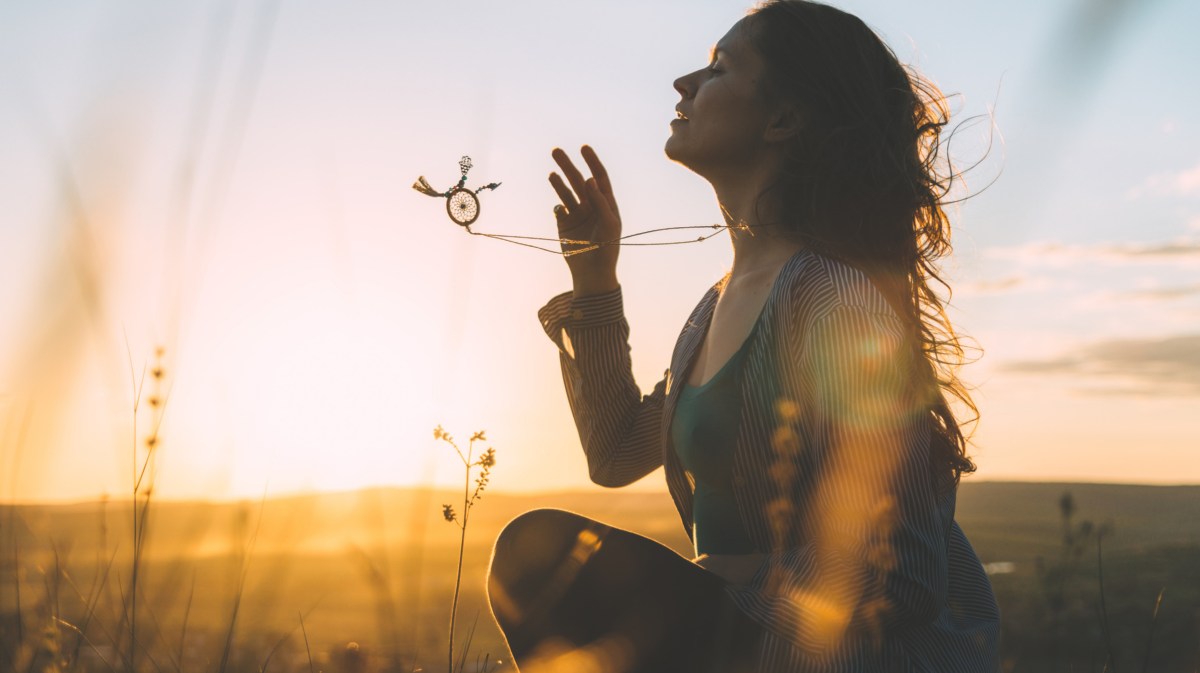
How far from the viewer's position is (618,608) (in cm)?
177

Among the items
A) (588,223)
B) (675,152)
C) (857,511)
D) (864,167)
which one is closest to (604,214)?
(588,223)

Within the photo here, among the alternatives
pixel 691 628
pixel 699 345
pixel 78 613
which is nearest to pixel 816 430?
pixel 691 628

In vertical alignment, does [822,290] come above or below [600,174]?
below

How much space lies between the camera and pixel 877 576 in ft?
5.74

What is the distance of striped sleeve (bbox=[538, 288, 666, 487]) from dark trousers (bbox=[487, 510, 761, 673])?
3.77 ft

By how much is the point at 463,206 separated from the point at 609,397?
0.74 metres

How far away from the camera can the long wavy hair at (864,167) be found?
2479 mm

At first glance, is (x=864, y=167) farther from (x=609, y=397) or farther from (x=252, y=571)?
(x=252, y=571)

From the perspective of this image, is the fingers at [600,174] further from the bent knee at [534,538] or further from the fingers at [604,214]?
the bent knee at [534,538]

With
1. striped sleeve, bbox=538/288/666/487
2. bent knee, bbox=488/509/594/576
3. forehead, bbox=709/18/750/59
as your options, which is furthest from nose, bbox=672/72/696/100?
bent knee, bbox=488/509/594/576

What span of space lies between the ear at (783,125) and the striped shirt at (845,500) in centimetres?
51

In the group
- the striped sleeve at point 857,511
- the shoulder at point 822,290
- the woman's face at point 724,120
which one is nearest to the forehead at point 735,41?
the woman's face at point 724,120

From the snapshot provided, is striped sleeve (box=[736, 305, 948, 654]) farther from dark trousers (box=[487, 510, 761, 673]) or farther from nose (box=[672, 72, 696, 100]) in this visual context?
nose (box=[672, 72, 696, 100])

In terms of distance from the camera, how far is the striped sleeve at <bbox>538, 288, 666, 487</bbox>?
9.87 ft
